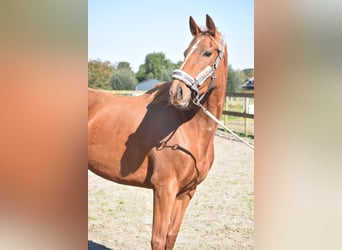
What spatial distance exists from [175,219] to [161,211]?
124mm

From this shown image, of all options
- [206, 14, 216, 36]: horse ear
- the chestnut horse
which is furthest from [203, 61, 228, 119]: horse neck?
[206, 14, 216, 36]: horse ear

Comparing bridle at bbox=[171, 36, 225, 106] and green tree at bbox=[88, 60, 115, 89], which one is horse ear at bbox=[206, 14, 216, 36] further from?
green tree at bbox=[88, 60, 115, 89]

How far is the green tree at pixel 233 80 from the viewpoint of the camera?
1340 millimetres

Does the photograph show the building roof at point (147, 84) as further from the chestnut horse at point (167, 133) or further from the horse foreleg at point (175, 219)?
the horse foreleg at point (175, 219)

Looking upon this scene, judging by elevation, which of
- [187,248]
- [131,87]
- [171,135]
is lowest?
[187,248]

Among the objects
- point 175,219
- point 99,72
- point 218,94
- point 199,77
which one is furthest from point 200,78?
point 175,219

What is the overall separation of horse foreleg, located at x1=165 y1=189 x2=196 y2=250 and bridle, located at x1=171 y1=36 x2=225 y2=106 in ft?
1.07

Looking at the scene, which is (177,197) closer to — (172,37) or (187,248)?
(187,248)

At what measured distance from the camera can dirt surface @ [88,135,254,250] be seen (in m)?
1.33

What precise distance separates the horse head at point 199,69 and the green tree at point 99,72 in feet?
0.79

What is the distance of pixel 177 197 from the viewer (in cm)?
130
